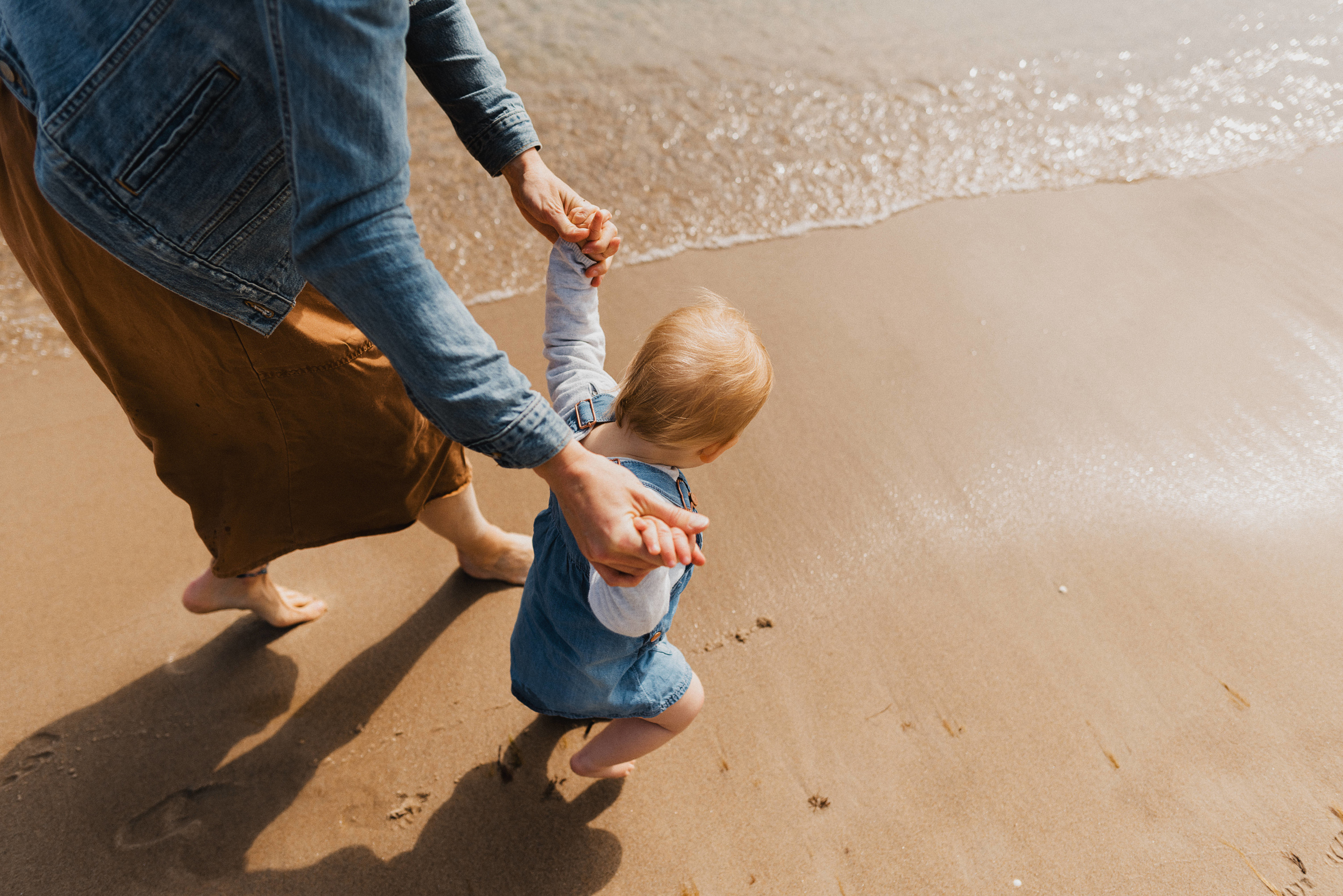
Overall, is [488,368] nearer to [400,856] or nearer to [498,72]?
[498,72]

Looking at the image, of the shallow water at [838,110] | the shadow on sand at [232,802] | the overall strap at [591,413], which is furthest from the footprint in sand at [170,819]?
the shallow water at [838,110]

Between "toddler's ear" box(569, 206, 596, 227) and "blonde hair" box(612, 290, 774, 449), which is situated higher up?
"toddler's ear" box(569, 206, 596, 227)

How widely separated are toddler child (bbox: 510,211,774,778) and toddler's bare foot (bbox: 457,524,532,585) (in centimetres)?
43

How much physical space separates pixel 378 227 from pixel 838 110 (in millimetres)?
3757

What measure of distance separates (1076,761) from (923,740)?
1.07 ft

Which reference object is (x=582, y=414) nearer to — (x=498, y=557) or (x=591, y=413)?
(x=591, y=413)

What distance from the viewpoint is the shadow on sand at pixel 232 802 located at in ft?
5.04

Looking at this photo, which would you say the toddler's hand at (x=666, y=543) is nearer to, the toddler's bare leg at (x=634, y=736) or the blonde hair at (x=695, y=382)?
the blonde hair at (x=695, y=382)

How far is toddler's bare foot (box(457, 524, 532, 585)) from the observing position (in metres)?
1.96

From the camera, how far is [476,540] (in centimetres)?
191

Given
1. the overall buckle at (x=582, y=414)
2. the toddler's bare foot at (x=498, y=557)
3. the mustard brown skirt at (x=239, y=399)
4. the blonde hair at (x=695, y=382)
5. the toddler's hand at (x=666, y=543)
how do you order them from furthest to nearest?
1. the toddler's bare foot at (x=498, y=557)
2. the overall buckle at (x=582, y=414)
3. the blonde hair at (x=695, y=382)
4. the mustard brown skirt at (x=239, y=399)
5. the toddler's hand at (x=666, y=543)

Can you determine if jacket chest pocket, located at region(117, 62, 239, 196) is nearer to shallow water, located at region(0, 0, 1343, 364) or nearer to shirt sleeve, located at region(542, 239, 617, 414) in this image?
shirt sleeve, located at region(542, 239, 617, 414)

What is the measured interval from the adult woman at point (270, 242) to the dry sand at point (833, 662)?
59cm

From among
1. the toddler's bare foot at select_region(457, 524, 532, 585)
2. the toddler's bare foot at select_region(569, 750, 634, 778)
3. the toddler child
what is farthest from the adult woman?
the toddler's bare foot at select_region(569, 750, 634, 778)
